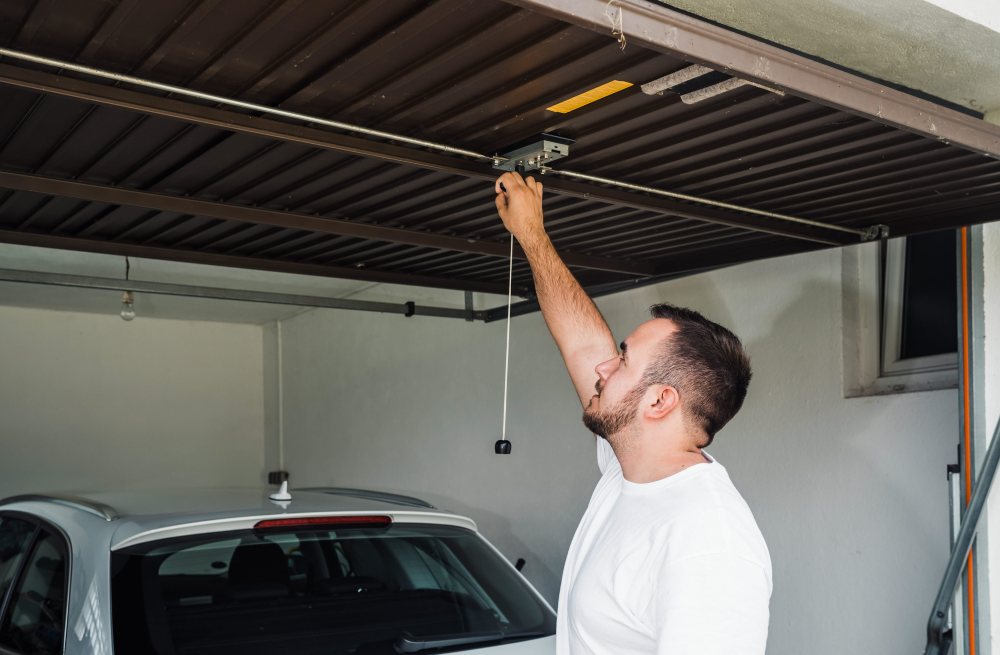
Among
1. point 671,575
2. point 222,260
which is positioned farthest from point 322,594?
A: point 222,260

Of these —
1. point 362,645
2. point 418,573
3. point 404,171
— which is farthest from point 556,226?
point 362,645

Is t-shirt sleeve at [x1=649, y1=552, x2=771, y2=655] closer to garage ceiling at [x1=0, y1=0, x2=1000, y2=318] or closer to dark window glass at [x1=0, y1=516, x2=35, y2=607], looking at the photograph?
garage ceiling at [x1=0, y1=0, x2=1000, y2=318]

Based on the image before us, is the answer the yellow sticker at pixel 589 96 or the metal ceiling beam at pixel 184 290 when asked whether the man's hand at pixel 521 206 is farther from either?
the metal ceiling beam at pixel 184 290

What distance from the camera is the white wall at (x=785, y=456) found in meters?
4.29

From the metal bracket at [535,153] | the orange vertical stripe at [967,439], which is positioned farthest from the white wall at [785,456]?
the metal bracket at [535,153]

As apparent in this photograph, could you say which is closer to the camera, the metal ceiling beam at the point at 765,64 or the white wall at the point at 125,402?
the metal ceiling beam at the point at 765,64

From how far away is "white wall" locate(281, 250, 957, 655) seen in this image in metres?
4.29

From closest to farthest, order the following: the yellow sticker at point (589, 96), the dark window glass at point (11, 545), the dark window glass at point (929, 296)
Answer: the yellow sticker at point (589, 96), the dark window glass at point (11, 545), the dark window glass at point (929, 296)

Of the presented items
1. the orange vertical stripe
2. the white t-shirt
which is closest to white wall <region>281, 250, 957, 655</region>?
the orange vertical stripe

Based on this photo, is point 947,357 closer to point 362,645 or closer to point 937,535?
point 937,535

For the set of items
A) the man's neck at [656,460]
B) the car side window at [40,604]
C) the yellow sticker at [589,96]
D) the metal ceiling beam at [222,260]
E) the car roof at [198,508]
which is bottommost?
the car side window at [40,604]

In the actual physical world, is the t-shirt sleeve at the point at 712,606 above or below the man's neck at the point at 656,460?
below

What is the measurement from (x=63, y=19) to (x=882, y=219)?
128 inches

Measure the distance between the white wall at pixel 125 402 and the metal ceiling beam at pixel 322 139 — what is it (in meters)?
8.64
